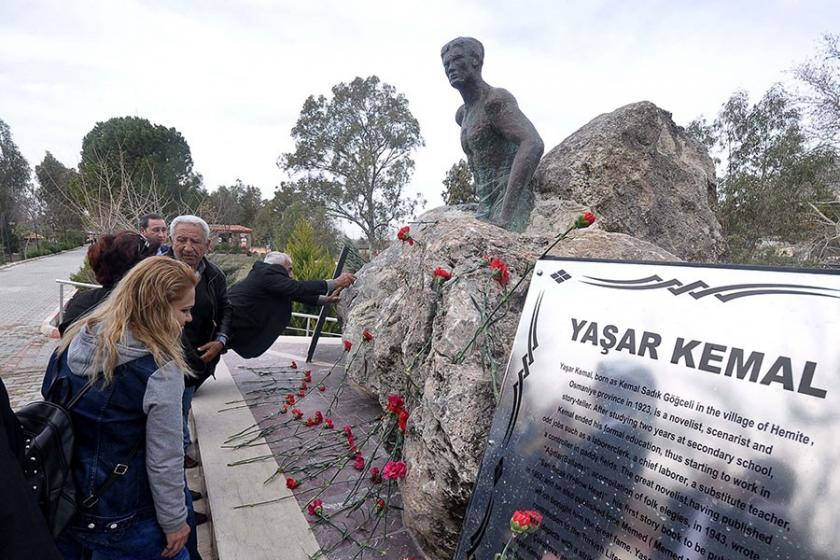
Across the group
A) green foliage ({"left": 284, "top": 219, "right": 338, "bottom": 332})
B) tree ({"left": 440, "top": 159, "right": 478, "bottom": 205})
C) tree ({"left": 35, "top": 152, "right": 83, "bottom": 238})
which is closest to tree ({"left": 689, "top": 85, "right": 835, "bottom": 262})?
tree ({"left": 440, "top": 159, "right": 478, "bottom": 205})

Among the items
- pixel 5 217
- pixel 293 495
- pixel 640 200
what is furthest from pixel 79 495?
pixel 5 217

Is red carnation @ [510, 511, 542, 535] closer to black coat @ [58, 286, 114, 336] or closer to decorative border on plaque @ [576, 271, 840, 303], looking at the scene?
decorative border on plaque @ [576, 271, 840, 303]

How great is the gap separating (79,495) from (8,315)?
40.6 ft

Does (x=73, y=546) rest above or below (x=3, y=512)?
below

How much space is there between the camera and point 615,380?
130cm

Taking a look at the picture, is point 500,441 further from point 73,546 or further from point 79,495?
point 73,546

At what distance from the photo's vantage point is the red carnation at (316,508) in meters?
2.29

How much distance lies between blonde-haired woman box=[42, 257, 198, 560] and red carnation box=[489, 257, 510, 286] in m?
1.30

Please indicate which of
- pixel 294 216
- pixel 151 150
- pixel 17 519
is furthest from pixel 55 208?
pixel 17 519

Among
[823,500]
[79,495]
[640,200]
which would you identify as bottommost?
[79,495]

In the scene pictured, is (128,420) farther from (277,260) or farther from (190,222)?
(277,260)

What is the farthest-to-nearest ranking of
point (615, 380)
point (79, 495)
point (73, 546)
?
1. point (73, 546)
2. point (79, 495)
3. point (615, 380)

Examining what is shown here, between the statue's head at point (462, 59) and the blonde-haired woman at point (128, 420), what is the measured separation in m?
2.93

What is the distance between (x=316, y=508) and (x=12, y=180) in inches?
2186
